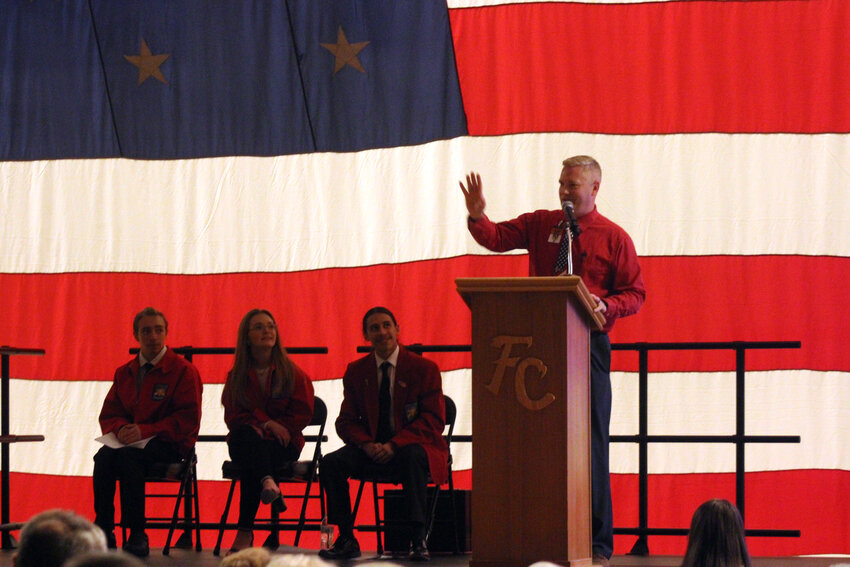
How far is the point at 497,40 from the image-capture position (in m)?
6.14

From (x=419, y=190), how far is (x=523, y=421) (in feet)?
9.09

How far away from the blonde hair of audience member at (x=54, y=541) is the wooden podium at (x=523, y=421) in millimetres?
1692

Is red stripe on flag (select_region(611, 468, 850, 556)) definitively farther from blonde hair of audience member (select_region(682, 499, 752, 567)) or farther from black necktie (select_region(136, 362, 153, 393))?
blonde hair of audience member (select_region(682, 499, 752, 567))

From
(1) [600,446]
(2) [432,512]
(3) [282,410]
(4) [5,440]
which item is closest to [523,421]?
(1) [600,446]

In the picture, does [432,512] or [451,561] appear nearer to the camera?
[451,561]

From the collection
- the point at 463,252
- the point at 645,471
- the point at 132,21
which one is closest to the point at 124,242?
the point at 132,21

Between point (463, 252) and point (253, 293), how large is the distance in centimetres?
120

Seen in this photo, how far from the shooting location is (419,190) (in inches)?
241

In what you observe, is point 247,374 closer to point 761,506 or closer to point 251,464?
point 251,464

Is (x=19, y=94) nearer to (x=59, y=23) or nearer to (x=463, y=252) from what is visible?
(x=59, y=23)

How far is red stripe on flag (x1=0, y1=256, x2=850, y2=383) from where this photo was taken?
5781mm

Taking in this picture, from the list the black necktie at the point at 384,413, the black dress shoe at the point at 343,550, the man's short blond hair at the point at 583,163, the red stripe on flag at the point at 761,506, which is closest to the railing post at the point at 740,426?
the red stripe on flag at the point at 761,506

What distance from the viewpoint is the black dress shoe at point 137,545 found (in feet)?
16.0

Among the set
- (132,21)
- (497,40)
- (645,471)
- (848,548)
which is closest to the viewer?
(645,471)
